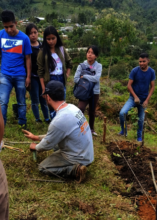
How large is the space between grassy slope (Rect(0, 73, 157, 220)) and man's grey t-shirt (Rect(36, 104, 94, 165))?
1.22ft

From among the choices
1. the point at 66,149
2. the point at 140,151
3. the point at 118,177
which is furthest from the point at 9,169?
the point at 140,151

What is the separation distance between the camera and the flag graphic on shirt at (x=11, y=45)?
3826 millimetres

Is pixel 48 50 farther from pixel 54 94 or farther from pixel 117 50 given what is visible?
pixel 117 50

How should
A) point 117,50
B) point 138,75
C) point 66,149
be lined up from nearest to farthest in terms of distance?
point 66,149, point 138,75, point 117,50

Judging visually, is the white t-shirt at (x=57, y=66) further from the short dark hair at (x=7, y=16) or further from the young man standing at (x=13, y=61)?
the short dark hair at (x=7, y=16)

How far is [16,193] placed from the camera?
8.76 ft

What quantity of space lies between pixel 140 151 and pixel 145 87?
1.40m

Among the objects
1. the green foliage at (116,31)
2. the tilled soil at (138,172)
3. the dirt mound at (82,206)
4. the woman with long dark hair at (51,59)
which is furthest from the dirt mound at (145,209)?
the green foliage at (116,31)

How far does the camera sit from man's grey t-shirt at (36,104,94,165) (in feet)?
9.11

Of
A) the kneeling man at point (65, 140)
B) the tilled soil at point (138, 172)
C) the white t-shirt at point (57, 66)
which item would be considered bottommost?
the tilled soil at point (138, 172)

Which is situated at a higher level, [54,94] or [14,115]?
[54,94]

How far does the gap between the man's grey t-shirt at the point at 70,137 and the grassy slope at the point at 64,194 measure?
1.22 feet

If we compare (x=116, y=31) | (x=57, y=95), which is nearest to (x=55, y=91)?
(x=57, y=95)

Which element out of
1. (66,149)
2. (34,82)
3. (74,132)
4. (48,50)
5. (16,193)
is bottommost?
(16,193)
